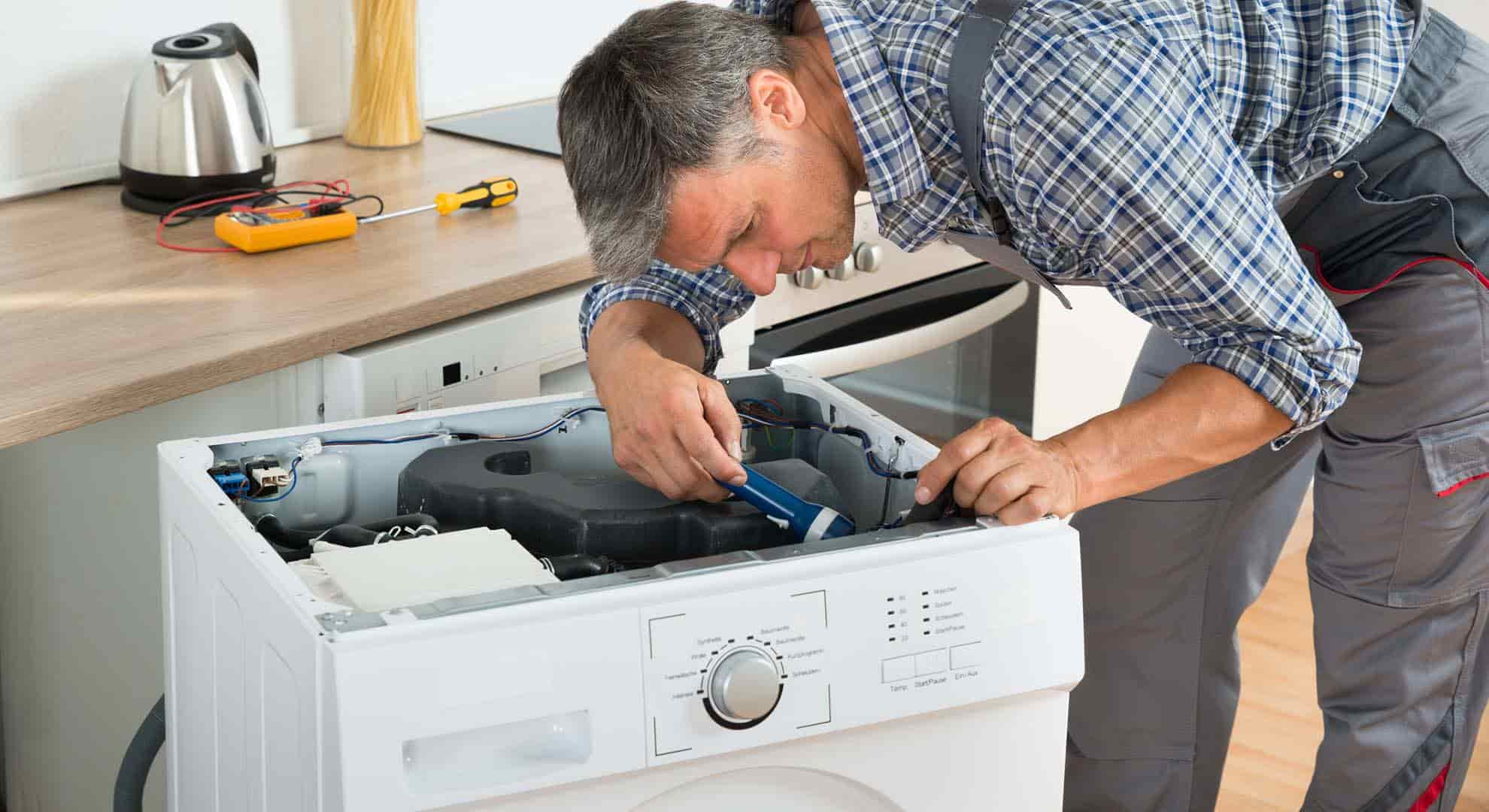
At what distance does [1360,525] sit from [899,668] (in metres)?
0.75

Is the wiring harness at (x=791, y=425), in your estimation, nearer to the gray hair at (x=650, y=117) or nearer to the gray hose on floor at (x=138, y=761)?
the gray hair at (x=650, y=117)

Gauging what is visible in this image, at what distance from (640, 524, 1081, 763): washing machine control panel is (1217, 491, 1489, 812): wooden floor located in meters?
1.25

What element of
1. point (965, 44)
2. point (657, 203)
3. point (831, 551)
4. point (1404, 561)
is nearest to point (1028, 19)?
point (965, 44)

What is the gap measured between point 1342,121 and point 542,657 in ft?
2.64

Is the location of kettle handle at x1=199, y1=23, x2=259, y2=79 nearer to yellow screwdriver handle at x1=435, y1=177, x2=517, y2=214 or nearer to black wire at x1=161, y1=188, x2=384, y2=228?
black wire at x1=161, y1=188, x2=384, y2=228

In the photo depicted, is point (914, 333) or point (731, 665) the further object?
point (914, 333)

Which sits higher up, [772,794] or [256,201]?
[256,201]

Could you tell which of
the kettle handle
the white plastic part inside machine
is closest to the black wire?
the kettle handle

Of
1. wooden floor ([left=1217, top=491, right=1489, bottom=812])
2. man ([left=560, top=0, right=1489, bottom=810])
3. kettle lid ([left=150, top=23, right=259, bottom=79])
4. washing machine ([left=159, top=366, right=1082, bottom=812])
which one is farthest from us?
wooden floor ([left=1217, top=491, right=1489, bottom=812])

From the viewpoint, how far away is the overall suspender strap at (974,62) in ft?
3.60

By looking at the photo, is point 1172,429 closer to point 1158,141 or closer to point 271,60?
point 1158,141

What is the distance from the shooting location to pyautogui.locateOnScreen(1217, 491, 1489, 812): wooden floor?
7.14 feet

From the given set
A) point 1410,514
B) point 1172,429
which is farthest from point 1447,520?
point 1172,429

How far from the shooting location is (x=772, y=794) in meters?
1.02
